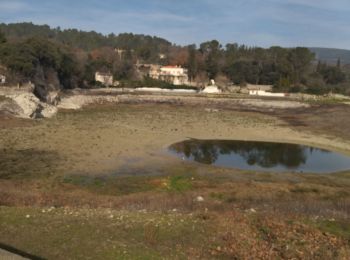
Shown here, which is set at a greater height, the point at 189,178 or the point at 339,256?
the point at 339,256

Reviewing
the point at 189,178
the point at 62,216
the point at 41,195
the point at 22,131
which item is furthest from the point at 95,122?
Answer: the point at 62,216

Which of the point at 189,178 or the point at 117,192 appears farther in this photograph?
the point at 189,178

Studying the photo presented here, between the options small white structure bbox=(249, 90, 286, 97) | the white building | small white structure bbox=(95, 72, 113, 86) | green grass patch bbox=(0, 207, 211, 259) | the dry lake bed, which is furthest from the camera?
the white building

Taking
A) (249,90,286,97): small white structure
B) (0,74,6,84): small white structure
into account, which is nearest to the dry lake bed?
(0,74,6,84): small white structure

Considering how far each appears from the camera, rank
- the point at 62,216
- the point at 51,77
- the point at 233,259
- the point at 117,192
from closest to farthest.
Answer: the point at 233,259
the point at 62,216
the point at 117,192
the point at 51,77

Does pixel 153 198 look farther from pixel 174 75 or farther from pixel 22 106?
pixel 174 75

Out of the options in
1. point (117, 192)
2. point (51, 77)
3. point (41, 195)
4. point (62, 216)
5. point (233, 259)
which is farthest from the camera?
point (51, 77)

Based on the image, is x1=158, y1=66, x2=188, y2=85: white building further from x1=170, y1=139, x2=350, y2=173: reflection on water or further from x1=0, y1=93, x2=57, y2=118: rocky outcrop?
x1=170, y1=139, x2=350, y2=173: reflection on water

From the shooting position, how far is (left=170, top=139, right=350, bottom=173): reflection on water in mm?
31047

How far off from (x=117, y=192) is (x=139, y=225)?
8969mm

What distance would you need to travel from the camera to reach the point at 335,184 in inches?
984

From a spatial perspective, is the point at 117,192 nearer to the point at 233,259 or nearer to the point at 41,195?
the point at 41,195

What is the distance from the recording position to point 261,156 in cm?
3431

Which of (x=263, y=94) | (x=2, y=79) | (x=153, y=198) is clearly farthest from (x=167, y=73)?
(x=153, y=198)
